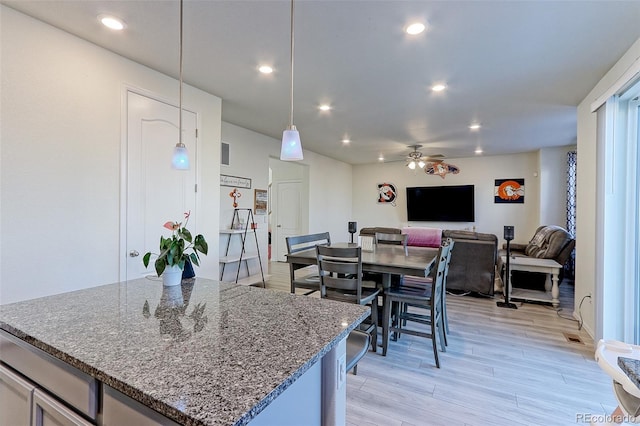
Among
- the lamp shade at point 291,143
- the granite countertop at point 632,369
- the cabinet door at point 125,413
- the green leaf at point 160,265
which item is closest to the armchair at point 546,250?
the granite countertop at point 632,369

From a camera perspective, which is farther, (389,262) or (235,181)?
(235,181)

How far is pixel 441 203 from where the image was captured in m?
7.65

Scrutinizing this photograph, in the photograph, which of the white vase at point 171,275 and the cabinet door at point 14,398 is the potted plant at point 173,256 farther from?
the cabinet door at point 14,398

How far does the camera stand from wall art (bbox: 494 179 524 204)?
6977 mm

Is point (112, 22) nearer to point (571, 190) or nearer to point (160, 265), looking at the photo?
point (160, 265)

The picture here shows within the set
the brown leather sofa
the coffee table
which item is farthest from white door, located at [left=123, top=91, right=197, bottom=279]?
the coffee table

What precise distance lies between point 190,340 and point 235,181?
418 cm

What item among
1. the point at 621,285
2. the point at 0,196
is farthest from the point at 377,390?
the point at 0,196

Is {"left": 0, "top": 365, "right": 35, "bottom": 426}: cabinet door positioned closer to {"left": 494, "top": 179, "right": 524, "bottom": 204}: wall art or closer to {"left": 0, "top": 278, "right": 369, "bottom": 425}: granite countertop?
{"left": 0, "top": 278, "right": 369, "bottom": 425}: granite countertop

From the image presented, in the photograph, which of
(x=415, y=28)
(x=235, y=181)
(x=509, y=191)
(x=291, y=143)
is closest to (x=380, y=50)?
(x=415, y=28)

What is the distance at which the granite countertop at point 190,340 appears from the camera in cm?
69

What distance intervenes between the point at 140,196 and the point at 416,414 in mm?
2766

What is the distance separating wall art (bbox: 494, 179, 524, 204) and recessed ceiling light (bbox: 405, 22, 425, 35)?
614 cm

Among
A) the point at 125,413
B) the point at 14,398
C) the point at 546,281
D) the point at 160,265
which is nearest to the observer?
the point at 125,413
